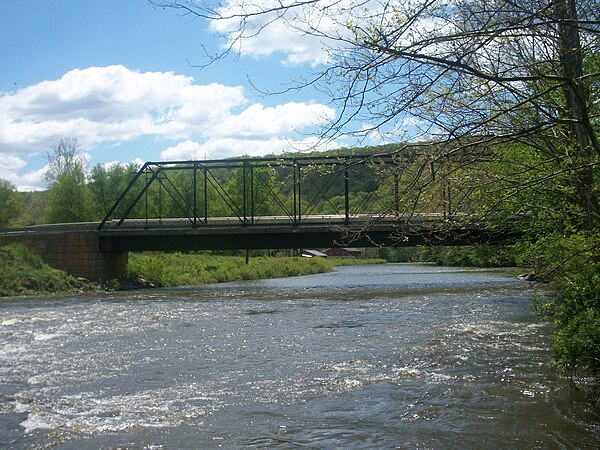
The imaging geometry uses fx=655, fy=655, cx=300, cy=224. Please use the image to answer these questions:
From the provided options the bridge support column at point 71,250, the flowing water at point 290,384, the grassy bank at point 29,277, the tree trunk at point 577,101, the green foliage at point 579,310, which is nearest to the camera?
the tree trunk at point 577,101

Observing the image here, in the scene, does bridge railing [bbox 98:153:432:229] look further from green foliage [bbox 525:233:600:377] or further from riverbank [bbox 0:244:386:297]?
Result: riverbank [bbox 0:244:386:297]

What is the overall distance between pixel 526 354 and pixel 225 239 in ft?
94.3

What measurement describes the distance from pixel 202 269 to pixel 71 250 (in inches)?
564

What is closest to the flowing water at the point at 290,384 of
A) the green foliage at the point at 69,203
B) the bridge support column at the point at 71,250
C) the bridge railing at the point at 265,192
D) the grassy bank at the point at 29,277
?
the bridge railing at the point at 265,192

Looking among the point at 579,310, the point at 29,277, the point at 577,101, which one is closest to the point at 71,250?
the point at 29,277

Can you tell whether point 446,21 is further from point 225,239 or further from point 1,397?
point 225,239

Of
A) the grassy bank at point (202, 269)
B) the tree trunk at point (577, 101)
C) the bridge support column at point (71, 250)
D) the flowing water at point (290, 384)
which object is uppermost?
the tree trunk at point (577, 101)

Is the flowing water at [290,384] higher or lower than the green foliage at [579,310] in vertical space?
lower

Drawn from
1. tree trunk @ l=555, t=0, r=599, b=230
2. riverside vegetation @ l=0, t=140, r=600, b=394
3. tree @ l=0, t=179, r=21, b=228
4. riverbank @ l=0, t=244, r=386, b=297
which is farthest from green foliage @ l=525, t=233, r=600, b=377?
tree @ l=0, t=179, r=21, b=228

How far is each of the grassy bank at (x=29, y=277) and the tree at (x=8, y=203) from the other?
38.7 m

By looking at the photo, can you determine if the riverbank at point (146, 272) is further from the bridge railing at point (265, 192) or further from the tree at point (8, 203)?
the tree at point (8, 203)

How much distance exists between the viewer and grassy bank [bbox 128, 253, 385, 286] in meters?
43.4

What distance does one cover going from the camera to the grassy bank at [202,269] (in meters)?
43.4

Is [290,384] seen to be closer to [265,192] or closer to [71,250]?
[71,250]
